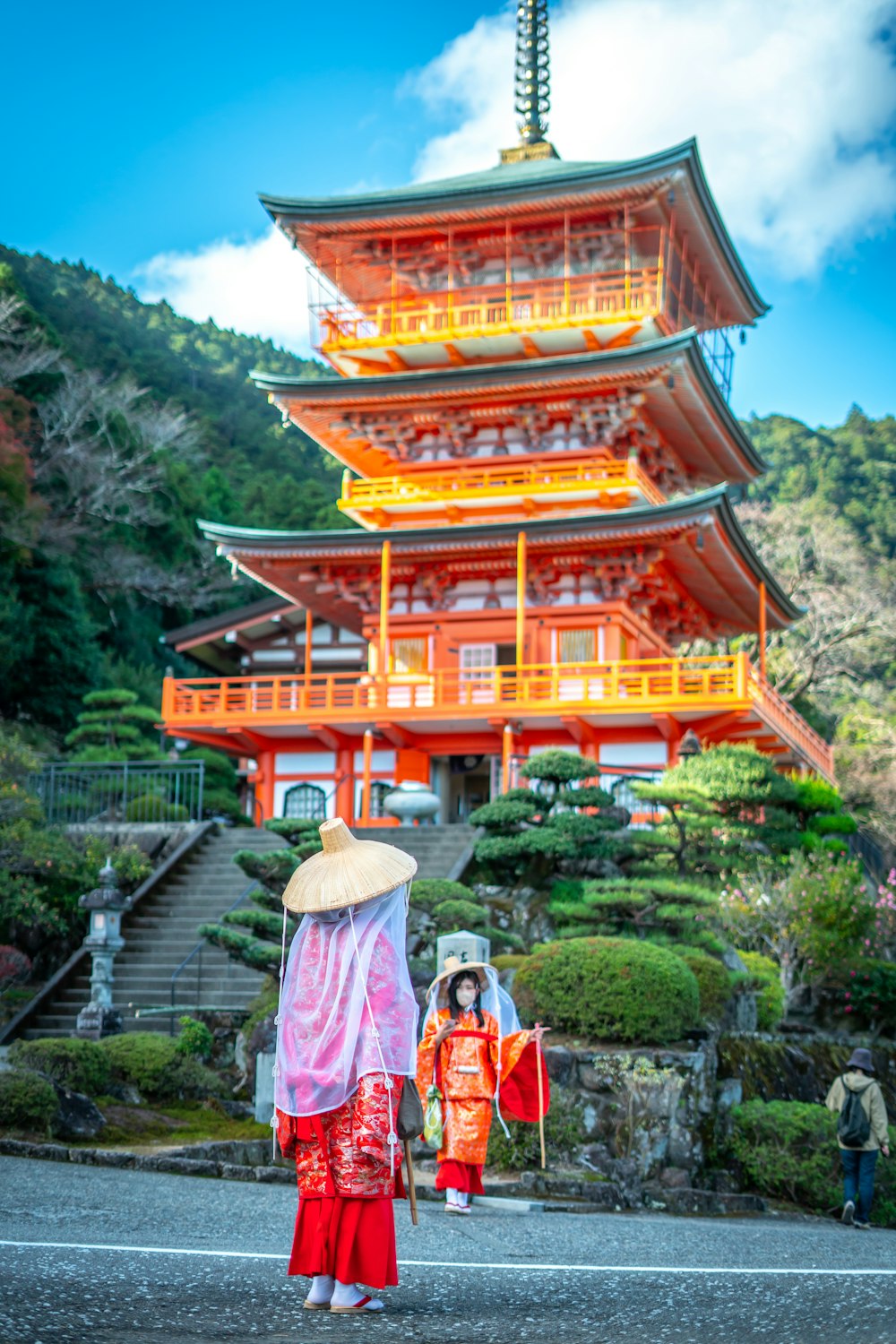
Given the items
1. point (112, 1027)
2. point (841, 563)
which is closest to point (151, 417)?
point (841, 563)

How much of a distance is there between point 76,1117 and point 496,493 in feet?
56.9

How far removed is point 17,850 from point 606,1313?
13747 millimetres

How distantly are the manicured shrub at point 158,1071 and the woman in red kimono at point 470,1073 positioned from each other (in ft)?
16.9

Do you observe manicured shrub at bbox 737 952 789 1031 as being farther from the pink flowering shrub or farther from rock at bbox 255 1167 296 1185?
rock at bbox 255 1167 296 1185

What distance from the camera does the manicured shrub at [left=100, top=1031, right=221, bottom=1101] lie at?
543 inches

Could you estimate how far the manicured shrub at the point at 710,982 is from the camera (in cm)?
1463

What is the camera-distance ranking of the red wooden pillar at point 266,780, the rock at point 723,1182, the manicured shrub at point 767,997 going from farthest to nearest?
the red wooden pillar at point 266,780, the manicured shrub at point 767,997, the rock at point 723,1182

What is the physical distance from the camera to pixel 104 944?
15.9 meters

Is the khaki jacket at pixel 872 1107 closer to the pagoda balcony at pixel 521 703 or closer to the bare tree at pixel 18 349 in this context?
the pagoda balcony at pixel 521 703

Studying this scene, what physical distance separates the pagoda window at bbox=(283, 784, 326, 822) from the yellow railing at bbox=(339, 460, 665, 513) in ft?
17.4

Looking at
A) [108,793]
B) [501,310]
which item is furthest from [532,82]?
[108,793]

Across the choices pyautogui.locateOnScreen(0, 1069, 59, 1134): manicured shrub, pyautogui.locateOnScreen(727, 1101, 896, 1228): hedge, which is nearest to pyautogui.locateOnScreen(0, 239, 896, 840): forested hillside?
pyautogui.locateOnScreen(0, 1069, 59, 1134): manicured shrub

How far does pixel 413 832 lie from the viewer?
22.1m

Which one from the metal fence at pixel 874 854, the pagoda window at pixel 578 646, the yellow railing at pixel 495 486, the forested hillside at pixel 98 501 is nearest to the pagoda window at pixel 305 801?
the pagoda window at pixel 578 646
